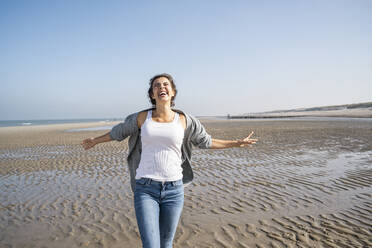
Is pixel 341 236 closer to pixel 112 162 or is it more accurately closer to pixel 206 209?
pixel 206 209

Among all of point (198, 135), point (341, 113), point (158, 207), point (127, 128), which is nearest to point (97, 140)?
point (127, 128)

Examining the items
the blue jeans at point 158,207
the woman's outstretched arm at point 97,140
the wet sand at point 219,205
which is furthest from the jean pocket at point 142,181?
A: the wet sand at point 219,205

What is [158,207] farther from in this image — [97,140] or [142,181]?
A: [97,140]

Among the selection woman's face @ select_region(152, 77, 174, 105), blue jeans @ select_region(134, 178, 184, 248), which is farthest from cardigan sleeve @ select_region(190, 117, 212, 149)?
blue jeans @ select_region(134, 178, 184, 248)

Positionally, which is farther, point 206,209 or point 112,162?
point 112,162

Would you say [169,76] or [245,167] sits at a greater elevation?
[169,76]

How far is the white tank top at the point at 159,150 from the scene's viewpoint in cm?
275

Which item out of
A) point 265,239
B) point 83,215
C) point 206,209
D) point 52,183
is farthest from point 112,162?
point 265,239

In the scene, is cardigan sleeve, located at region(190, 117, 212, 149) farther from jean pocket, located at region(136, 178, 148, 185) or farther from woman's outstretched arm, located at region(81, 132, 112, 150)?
woman's outstretched arm, located at region(81, 132, 112, 150)

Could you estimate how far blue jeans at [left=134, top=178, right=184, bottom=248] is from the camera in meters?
2.54

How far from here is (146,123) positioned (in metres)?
2.82

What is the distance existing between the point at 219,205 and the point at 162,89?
12.9 feet

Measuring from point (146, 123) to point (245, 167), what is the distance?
7663 millimetres

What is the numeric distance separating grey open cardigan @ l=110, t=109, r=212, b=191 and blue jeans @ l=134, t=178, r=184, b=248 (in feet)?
1.01
